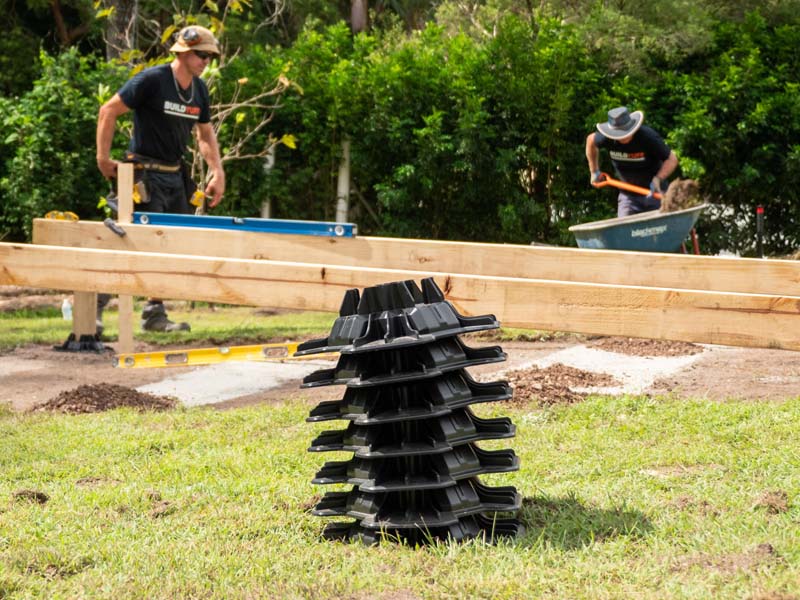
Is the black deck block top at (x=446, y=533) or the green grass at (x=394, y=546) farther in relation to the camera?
the black deck block top at (x=446, y=533)

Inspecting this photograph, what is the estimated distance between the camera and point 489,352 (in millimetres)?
3352

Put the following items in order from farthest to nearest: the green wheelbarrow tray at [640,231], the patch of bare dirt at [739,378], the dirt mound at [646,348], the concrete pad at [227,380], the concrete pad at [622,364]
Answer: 1. the green wheelbarrow tray at [640,231]
2. the dirt mound at [646,348]
3. the concrete pad at [227,380]
4. the concrete pad at [622,364]
5. the patch of bare dirt at [739,378]

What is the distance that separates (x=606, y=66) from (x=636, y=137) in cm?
315

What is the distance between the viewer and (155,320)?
986cm

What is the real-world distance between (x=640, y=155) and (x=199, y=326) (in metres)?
4.89

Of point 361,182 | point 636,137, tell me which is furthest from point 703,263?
point 361,182

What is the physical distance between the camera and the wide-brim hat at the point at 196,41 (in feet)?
25.2

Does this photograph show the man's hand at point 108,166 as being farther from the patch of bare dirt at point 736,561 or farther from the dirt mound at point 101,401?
the patch of bare dirt at point 736,561

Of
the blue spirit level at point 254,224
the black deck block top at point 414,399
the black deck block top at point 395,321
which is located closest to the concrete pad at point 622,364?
the blue spirit level at point 254,224

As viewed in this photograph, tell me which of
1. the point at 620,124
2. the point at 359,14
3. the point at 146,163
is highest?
the point at 359,14

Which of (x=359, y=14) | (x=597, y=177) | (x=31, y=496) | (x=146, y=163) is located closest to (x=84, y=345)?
(x=146, y=163)

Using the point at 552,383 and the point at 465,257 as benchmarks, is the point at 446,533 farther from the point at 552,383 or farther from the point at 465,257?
the point at 465,257

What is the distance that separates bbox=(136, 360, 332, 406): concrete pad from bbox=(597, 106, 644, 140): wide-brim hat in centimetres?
389

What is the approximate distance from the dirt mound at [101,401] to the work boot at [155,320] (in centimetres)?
367
